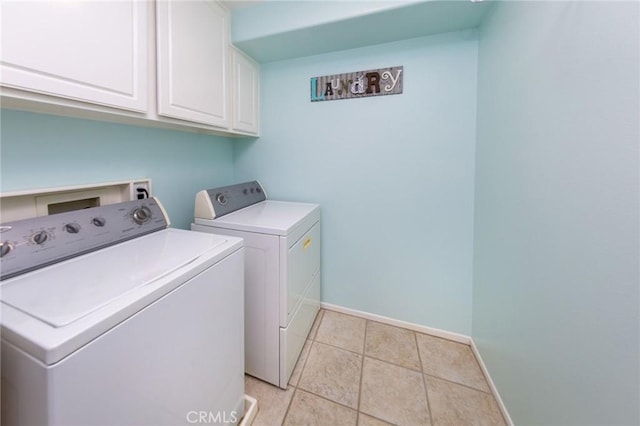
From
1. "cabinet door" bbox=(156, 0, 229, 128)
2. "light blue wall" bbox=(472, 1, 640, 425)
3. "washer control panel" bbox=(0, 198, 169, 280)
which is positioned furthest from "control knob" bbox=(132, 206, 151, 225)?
"light blue wall" bbox=(472, 1, 640, 425)

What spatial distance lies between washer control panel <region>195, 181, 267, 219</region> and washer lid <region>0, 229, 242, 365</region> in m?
0.41

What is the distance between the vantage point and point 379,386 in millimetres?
1381

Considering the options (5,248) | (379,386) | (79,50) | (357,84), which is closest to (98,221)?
(5,248)

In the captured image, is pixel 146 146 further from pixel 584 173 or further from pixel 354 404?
pixel 584 173

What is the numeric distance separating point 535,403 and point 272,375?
48.4 inches

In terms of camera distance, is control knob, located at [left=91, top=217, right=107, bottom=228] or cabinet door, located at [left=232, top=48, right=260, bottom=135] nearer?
control knob, located at [left=91, top=217, right=107, bottom=228]

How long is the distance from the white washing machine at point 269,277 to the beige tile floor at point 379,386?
0.11 meters

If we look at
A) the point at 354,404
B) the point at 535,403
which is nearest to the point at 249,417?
the point at 354,404

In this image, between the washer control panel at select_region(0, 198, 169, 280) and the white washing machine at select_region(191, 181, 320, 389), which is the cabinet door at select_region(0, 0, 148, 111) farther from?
the white washing machine at select_region(191, 181, 320, 389)

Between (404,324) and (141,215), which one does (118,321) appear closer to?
(141,215)

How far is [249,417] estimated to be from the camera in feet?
3.83

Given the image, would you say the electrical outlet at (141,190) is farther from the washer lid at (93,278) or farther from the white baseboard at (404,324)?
the white baseboard at (404,324)

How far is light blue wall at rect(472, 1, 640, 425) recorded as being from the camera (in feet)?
2.05

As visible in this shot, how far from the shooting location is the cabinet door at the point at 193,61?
1.12 metres
